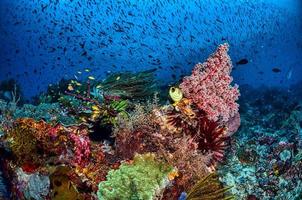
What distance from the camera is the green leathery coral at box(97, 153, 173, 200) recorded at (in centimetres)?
342

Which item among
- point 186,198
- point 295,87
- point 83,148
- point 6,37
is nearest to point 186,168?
point 186,198

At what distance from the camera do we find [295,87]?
3319 cm

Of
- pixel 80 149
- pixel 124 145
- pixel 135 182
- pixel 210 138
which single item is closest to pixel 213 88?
pixel 210 138

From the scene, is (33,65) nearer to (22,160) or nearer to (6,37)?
(6,37)

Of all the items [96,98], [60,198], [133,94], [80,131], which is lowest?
[60,198]

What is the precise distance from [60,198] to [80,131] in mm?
1595

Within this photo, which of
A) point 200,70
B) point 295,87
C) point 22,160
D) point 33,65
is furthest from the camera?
→ point 33,65

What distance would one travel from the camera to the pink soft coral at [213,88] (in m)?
5.05

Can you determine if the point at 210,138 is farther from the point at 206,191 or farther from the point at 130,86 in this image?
the point at 130,86

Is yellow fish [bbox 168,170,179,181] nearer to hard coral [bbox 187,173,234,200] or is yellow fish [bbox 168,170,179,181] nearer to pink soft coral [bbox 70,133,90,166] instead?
hard coral [bbox 187,173,234,200]

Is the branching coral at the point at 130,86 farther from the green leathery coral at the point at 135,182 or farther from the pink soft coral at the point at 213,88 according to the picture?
the green leathery coral at the point at 135,182

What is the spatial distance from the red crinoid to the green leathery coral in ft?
3.76

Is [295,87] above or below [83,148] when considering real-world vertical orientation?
above

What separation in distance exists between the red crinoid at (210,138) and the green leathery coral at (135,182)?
115cm
